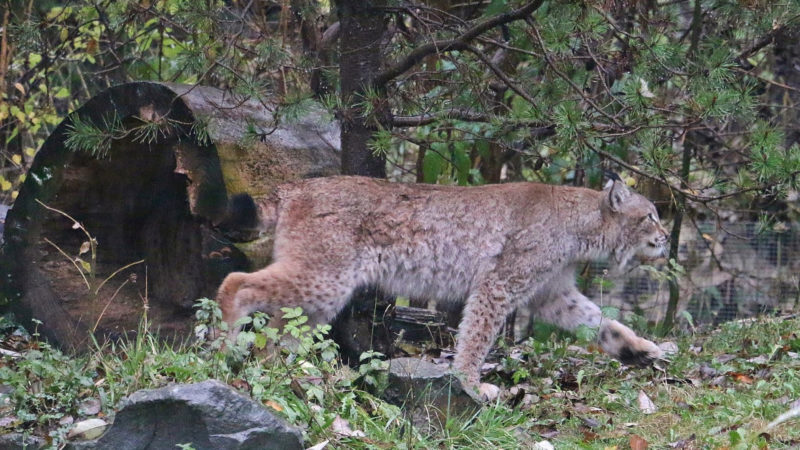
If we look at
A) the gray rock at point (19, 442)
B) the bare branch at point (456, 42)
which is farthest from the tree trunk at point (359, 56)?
the gray rock at point (19, 442)

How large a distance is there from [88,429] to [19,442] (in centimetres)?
28

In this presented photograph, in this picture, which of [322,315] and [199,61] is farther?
[322,315]

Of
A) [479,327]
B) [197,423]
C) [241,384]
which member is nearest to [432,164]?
[479,327]

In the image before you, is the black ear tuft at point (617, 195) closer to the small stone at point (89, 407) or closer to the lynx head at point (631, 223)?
the lynx head at point (631, 223)

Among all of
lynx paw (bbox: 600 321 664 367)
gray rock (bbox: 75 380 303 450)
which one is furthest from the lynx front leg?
gray rock (bbox: 75 380 303 450)

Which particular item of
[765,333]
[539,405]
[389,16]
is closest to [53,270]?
[389,16]

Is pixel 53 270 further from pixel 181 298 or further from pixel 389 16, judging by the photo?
pixel 389 16

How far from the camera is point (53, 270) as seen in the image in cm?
590

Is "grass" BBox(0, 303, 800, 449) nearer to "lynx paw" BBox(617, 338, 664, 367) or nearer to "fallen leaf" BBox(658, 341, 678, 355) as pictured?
"lynx paw" BBox(617, 338, 664, 367)

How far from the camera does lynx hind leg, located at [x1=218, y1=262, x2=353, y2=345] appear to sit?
5320 millimetres

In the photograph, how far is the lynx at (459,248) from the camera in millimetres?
5535

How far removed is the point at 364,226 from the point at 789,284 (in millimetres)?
5983

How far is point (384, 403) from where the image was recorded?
427 centimetres

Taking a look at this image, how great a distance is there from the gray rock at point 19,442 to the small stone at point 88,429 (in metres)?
0.13
